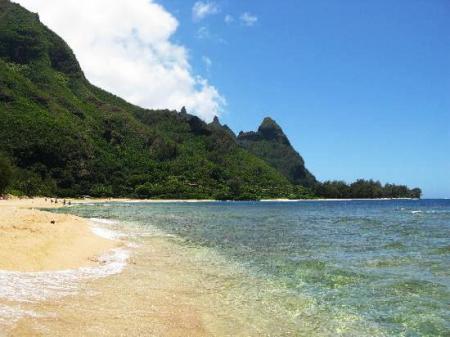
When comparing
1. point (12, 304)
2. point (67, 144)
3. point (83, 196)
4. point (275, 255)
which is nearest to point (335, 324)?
point (12, 304)

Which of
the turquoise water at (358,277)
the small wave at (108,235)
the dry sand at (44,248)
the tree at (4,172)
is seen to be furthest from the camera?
the tree at (4,172)

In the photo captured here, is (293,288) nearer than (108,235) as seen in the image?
Yes

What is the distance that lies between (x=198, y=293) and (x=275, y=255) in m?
12.0

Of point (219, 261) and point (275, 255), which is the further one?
point (275, 255)

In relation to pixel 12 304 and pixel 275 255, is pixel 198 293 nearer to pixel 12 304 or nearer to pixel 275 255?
pixel 12 304

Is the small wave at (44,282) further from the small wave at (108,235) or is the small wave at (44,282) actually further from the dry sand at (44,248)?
the small wave at (108,235)

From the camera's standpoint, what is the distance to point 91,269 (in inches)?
757

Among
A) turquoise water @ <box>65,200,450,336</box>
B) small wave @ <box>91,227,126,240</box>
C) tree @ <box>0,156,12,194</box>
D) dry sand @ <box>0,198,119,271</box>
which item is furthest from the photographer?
tree @ <box>0,156,12,194</box>

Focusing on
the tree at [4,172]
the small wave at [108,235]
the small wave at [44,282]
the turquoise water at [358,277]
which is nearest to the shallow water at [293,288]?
the turquoise water at [358,277]

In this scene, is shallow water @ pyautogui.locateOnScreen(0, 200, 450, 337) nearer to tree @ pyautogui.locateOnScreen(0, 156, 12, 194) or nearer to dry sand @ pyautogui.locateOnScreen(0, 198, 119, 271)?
dry sand @ pyautogui.locateOnScreen(0, 198, 119, 271)

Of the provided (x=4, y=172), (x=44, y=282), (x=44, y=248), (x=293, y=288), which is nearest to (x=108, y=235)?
(x=44, y=248)

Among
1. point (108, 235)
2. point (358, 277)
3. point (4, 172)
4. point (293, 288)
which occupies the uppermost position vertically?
point (4, 172)

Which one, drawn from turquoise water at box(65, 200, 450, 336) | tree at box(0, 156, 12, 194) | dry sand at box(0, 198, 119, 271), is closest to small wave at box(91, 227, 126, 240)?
dry sand at box(0, 198, 119, 271)

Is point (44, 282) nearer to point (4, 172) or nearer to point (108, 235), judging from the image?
point (108, 235)
